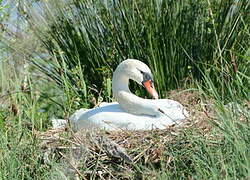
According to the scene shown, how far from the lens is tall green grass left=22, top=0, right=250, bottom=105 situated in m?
7.98

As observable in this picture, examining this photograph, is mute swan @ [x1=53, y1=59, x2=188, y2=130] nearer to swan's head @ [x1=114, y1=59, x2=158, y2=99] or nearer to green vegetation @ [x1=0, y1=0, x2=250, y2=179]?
swan's head @ [x1=114, y1=59, x2=158, y2=99]

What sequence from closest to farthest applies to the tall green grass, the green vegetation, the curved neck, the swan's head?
the green vegetation < the curved neck < the swan's head < the tall green grass

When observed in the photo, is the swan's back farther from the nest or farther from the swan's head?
the nest

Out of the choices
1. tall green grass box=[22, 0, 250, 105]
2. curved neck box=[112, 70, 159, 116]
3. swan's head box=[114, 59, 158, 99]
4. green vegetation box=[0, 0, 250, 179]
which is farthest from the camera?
tall green grass box=[22, 0, 250, 105]

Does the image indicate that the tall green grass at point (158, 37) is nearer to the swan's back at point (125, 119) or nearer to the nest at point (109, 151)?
the swan's back at point (125, 119)

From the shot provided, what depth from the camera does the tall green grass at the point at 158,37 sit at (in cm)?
798

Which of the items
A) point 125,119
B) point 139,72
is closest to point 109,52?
point 139,72

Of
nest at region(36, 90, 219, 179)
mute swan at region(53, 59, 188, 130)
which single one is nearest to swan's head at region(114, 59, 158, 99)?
mute swan at region(53, 59, 188, 130)

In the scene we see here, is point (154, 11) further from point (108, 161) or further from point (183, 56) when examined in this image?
point (108, 161)

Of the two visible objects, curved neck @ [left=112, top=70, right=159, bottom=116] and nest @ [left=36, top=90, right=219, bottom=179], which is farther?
curved neck @ [left=112, top=70, right=159, bottom=116]

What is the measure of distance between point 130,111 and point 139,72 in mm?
392

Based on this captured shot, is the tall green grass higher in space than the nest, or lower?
lower

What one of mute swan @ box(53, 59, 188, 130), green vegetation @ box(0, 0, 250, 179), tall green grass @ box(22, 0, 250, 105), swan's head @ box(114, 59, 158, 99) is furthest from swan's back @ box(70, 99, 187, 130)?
tall green grass @ box(22, 0, 250, 105)

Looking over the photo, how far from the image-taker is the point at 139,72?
277 inches
